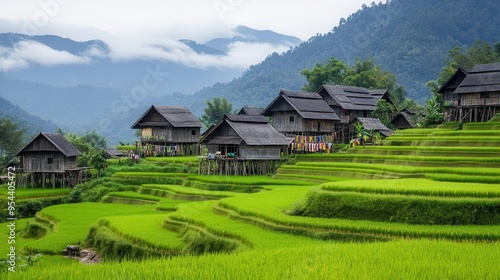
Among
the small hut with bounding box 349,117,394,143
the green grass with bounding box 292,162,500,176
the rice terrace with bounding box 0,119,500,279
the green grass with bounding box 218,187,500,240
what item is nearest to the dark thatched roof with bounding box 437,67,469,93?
the small hut with bounding box 349,117,394,143

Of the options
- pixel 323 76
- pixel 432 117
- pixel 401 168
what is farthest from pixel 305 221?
pixel 323 76

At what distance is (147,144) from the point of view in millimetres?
54562

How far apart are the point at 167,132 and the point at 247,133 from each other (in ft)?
52.8

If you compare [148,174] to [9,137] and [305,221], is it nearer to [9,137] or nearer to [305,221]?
[305,221]

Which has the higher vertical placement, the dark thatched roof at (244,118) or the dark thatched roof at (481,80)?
the dark thatched roof at (481,80)

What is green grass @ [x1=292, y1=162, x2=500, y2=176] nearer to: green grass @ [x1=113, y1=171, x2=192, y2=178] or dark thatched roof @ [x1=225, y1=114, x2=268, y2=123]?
dark thatched roof @ [x1=225, y1=114, x2=268, y2=123]

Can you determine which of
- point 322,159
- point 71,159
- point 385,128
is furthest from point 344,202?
point 385,128

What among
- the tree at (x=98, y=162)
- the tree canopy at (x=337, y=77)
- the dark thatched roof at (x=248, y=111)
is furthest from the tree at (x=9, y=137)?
the tree canopy at (x=337, y=77)

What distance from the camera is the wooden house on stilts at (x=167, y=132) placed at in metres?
53.3

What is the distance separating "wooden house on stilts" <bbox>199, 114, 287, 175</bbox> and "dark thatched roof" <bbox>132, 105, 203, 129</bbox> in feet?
39.4

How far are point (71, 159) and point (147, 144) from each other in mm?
11875

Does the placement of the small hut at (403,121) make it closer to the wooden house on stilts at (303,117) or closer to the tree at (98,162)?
the wooden house on stilts at (303,117)

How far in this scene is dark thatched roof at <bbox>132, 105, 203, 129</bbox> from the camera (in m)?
53.4

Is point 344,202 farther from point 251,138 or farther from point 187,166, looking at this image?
point 187,166
